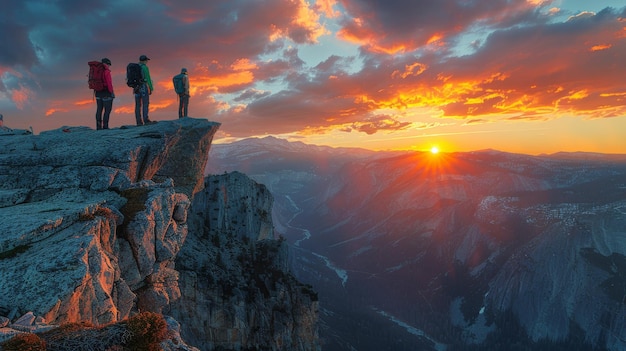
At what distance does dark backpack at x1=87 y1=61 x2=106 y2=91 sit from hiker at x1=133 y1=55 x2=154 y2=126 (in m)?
3.53

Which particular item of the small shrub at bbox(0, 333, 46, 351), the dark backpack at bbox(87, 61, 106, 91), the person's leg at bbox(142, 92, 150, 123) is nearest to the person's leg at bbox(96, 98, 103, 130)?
the dark backpack at bbox(87, 61, 106, 91)

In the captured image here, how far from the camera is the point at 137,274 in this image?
22.5 metres

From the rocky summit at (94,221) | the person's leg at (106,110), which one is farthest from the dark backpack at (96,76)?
the rocky summit at (94,221)

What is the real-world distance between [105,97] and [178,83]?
8900 mm

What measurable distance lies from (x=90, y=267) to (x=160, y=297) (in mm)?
8691

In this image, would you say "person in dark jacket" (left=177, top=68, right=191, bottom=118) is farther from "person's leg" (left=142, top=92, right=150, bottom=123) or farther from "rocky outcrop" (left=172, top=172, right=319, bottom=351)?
→ "rocky outcrop" (left=172, top=172, right=319, bottom=351)

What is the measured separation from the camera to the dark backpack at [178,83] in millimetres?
40500

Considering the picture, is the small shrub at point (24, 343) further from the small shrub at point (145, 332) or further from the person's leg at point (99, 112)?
the person's leg at point (99, 112)

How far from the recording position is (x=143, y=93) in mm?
35281

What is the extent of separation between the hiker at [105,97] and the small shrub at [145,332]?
1035 inches

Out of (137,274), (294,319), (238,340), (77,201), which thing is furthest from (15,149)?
(294,319)

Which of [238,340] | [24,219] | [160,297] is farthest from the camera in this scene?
[238,340]

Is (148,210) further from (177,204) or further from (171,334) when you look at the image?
(171,334)

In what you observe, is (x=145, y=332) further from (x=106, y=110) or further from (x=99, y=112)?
(x=99, y=112)
